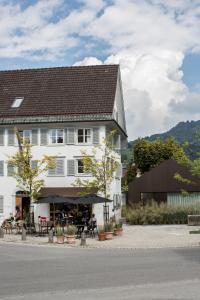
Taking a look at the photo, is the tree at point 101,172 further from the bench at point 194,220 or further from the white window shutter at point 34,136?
the bench at point 194,220

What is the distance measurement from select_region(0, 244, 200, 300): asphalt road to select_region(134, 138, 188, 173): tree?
4662 cm

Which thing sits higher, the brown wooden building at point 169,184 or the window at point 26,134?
the window at point 26,134

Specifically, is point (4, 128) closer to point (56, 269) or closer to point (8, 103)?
point (8, 103)

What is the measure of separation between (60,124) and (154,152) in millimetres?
27381

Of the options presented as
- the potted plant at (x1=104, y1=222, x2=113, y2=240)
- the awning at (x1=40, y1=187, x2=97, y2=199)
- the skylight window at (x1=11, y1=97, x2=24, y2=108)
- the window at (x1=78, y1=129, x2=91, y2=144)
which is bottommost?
the potted plant at (x1=104, y1=222, x2=113, y2=240)

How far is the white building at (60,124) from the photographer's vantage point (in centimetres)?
4541

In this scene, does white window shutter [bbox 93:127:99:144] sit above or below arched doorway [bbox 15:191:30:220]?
above

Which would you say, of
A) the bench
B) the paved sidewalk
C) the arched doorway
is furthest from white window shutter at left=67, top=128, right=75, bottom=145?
the paved sidewalk

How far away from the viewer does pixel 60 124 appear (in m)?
45.9

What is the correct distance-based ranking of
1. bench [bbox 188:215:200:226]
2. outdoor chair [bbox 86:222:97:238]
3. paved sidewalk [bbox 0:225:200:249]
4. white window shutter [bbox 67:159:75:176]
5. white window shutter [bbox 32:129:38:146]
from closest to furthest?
1. paved sidewalk [bbox 0:225:200:249]
2. outdoor chair [bbox 86:222:97:238]
3. bench [bbox 188:215:200:226]
4. white window shutter [bbox 67:159:75:176]
5. white window shutter [bbox 32:129:38:146]

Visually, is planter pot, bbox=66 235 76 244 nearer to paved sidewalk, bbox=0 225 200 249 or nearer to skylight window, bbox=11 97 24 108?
paved sidewalk, bbox=0 225 200 249

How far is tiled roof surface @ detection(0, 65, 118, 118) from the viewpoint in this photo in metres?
46.3

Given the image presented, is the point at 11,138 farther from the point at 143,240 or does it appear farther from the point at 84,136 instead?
the point at 143,240

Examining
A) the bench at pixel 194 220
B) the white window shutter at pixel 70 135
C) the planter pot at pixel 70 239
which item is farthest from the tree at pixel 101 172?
the planter pot at pixel 70 239
